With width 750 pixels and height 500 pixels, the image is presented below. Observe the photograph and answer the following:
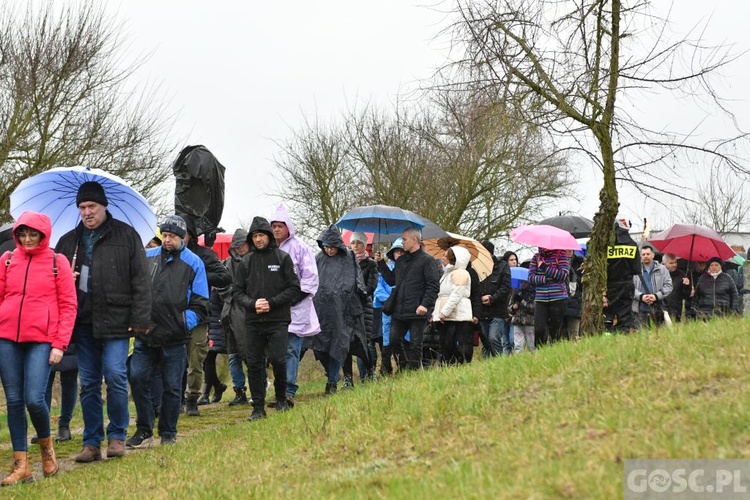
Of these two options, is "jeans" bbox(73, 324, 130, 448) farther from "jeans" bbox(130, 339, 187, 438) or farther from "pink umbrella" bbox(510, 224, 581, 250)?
"pink umbrella" bbox(510, 224, 581, 250)

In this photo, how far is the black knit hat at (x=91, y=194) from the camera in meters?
7.76

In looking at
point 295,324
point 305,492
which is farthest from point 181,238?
point 305,492

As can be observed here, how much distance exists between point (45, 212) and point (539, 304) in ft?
21.0

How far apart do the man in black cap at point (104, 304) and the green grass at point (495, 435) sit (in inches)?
17.0

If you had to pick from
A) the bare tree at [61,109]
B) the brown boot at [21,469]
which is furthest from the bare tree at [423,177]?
the brown boot at [21,469]

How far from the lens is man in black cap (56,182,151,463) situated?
303 inches

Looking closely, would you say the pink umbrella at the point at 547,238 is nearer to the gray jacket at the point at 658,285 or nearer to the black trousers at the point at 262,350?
the gray jacket at the point at 658,285

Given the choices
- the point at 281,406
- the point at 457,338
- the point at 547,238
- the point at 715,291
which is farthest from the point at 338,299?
the point at 715,291

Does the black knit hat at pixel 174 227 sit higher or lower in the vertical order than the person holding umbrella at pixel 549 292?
higher

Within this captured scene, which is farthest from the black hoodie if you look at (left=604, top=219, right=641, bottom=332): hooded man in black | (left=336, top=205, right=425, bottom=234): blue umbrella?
(left=336, top=205, right=425, bottom=234): blue umbrella

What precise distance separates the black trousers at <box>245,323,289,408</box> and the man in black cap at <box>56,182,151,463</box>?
6.02 feet

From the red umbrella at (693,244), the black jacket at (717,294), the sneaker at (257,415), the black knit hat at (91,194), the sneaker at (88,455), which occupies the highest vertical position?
the black knit hat at (91,194)

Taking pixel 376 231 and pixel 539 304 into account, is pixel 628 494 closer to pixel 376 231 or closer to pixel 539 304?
pixel 539 304

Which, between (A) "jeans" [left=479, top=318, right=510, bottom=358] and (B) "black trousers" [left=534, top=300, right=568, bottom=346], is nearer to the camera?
(B) "black trousers" [left=534, top=300, right=568, bottom=346]
